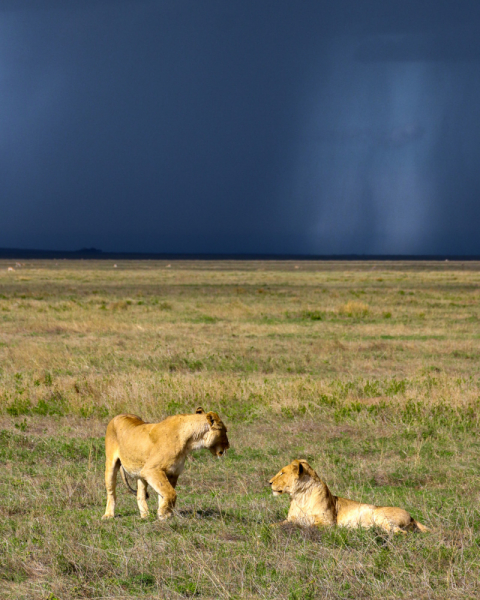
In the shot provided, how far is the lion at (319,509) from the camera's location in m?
5.96

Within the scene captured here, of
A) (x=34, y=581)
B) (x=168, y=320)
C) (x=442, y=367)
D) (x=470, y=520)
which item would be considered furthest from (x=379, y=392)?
(x=168, y=320)

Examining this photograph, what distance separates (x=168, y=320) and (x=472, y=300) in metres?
19.5

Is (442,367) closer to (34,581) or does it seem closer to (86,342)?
(86,342)

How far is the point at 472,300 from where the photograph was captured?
39625 millimetres

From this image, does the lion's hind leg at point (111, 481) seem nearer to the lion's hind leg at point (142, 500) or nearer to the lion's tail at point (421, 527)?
the lion's hind leg at point (142, 500)

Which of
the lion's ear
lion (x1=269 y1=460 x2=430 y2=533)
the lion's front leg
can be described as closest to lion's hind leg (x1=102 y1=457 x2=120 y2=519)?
the lion's front leg

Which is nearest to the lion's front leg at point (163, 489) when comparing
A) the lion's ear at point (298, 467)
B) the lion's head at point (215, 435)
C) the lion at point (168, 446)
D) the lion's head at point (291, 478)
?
the lion at point (168, 446)

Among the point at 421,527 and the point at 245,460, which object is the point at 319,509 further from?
the point at 245,460

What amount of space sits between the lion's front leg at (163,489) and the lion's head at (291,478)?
2.73 feet

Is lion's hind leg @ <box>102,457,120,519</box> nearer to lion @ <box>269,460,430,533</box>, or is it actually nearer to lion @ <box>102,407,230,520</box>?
lion @ <box>102,407,230,520</box>

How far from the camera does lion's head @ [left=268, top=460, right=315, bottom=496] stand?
593 centimetres

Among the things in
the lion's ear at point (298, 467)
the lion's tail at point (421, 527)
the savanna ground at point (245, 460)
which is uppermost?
the lion's ear at point (298, 467)

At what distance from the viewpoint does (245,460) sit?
9086 millimetres

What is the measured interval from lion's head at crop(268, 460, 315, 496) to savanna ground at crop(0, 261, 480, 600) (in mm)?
343
